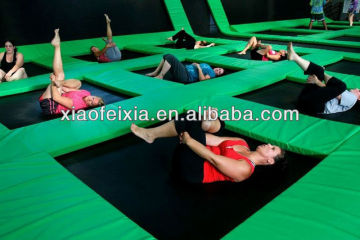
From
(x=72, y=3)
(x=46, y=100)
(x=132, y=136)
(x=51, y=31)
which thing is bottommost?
(x=132, y=136)

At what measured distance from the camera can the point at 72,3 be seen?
19.9ft

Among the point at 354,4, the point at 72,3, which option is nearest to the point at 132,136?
the point at 72,3

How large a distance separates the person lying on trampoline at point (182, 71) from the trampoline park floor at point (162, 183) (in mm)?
442

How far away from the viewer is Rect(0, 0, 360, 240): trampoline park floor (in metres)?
1.39

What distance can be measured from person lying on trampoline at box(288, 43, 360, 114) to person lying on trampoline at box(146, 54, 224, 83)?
4.24 feet

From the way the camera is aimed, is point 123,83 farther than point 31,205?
Yes

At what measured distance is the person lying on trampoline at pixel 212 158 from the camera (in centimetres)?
164

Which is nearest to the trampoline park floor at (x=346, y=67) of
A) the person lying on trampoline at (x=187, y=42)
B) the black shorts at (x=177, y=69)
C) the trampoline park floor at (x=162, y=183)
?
the trampoline park floor at (x=162, y=183)

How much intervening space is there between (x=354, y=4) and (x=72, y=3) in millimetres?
9188

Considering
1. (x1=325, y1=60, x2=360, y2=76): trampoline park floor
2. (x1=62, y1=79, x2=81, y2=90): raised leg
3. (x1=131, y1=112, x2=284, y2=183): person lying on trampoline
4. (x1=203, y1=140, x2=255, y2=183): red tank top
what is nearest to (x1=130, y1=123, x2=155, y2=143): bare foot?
(x1=131, y1=112, x2=284, y2=183): person lying on trampoline

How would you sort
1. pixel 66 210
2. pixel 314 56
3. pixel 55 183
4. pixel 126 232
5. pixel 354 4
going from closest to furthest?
pixel 126 232
pixel 66 210
pixel 55 183
pixel 314 56
pixel 354 4

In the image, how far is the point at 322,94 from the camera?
2676 millimetres

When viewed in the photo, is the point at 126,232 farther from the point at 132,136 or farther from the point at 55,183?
the point at 132,136

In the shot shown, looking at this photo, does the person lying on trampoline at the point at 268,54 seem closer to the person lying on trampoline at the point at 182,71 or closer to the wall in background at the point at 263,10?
the person lying on trampoline at the point at 182,71
